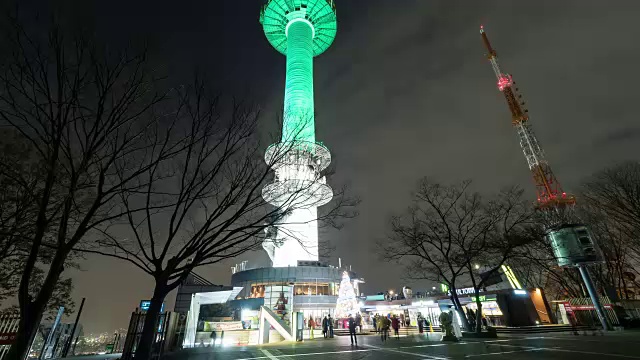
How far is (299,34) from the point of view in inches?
2741

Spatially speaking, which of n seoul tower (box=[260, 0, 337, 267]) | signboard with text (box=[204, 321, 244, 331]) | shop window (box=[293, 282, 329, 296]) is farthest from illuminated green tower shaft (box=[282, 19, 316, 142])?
signboard with text (box=[204, 321, 244, 331])

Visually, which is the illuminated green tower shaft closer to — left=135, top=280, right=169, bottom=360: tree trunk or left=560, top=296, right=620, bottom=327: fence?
left=560, top=296, right=620, bottom=327: fence

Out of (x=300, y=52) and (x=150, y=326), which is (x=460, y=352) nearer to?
(x=150, y=326)

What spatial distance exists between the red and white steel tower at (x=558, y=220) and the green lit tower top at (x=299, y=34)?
118 ft

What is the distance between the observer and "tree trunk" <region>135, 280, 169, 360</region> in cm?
814

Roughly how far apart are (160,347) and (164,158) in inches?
258

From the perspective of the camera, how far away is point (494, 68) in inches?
2151

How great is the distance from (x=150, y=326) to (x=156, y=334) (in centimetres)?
145

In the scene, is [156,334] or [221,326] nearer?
[156,334]

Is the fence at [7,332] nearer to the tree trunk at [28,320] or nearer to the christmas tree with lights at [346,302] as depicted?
the tree trunk at [28,320]

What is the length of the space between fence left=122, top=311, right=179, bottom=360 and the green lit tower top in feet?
150

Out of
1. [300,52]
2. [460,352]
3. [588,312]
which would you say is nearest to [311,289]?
[588,312]

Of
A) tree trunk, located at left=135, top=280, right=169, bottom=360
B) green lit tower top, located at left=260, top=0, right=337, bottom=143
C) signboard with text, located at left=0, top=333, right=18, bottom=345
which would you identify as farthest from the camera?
green lit tower top, located at left=260, top=0, right=337, bottom=143

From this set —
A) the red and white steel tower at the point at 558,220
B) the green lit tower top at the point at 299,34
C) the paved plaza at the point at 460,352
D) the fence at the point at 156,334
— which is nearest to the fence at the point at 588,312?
the red and white steel tower at the point at 558,220
